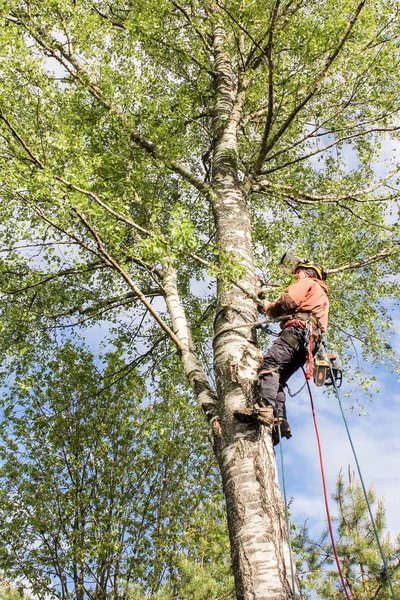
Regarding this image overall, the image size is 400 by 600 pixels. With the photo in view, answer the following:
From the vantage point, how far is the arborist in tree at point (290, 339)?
14.4 ft

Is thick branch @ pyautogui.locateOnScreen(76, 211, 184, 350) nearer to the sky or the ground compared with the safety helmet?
nearer to the ground

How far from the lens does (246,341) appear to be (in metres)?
4.96

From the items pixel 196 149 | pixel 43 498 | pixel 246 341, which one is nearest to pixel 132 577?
pixel 43 498

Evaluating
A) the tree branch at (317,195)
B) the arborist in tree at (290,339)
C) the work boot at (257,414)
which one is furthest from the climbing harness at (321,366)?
the tree branch at (317,195)

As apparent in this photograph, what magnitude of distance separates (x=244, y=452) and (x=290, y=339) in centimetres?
130

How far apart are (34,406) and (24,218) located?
4.54 m

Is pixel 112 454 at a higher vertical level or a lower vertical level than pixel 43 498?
higher

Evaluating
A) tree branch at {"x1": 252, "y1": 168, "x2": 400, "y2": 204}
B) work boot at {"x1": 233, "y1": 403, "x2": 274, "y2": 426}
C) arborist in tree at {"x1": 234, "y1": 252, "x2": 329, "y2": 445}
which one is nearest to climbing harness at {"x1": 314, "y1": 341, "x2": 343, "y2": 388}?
arborist in tree at {"x1": 234, "y1": 252, "x2": 329, "y2": 445}

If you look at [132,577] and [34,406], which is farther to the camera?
[34,406]

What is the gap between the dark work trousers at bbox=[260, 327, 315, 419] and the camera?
439 cm

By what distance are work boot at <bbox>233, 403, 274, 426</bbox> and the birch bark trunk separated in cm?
8

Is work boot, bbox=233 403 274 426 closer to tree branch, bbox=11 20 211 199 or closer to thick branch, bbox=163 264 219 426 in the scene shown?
thick branch, bbox=163 264 219 426

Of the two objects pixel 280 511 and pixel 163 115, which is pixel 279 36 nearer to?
pixel 163 115

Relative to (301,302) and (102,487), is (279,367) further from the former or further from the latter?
(102,487)
